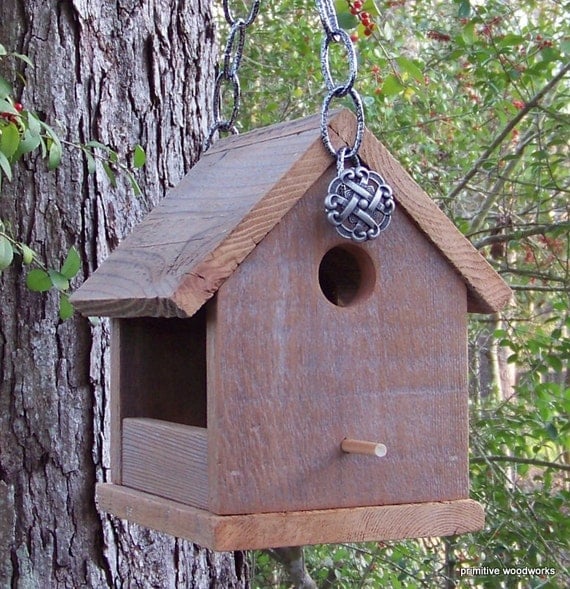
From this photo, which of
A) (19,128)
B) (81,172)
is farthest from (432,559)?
(19,128)

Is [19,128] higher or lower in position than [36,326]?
higher

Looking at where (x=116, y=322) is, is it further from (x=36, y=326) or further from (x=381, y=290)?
(x=381, y=290)

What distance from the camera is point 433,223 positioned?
152 centimetres

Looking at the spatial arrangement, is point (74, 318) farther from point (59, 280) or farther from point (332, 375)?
point (332, 375)

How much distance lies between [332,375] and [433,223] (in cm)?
29

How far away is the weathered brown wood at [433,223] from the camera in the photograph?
146 cm

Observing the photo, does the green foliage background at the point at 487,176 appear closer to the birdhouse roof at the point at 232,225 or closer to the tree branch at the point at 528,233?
the tree branch at the point at 528,233

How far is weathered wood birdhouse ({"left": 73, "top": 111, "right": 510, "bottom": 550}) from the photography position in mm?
1365

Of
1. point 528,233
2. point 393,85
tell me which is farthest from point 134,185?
point 528,233

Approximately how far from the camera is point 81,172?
2.03m

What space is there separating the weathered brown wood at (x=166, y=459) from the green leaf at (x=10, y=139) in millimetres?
474

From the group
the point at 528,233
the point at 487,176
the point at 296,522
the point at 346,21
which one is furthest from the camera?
the point at 487,176

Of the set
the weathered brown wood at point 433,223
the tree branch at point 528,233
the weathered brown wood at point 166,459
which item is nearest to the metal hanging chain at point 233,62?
the weathered brown wood at point 433,223

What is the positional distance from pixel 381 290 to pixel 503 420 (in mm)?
1917
